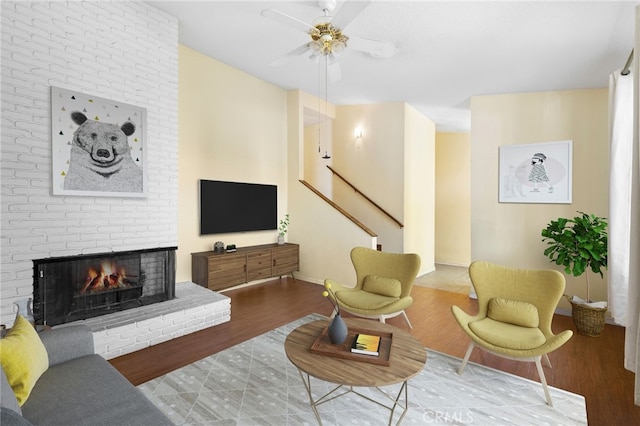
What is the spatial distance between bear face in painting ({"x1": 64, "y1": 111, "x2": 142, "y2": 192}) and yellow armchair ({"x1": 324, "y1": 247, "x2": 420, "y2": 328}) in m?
2.38

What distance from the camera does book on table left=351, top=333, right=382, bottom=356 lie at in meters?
2.03

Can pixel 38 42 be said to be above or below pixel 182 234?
above

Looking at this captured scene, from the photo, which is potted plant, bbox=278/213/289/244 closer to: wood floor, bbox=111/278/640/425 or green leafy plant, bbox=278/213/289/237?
green leafy plant, bbox=278/213/289/237

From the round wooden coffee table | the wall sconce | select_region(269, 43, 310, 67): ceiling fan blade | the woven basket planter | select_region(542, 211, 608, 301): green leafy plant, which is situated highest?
the wall sconce

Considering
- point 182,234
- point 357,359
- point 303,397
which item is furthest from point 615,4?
point 182,234

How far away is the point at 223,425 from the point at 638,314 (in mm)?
2605

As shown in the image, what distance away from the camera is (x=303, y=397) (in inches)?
89.7

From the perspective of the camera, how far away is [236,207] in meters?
5.04

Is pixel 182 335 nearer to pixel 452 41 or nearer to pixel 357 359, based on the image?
pixel 357 359

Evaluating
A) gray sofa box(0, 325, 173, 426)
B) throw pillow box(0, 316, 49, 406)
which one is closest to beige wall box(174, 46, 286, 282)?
gray sofa box(0, 325, 173, 426)

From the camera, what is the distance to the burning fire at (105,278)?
3037mm

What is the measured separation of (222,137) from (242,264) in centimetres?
197

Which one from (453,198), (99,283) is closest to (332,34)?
(99,283)

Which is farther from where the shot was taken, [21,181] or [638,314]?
[21,181]
